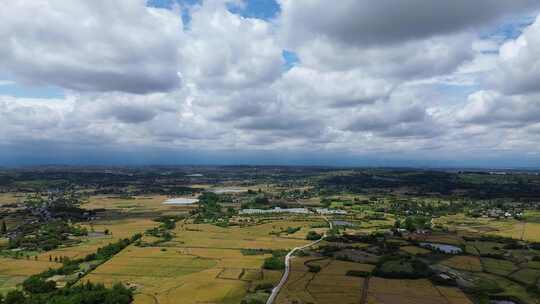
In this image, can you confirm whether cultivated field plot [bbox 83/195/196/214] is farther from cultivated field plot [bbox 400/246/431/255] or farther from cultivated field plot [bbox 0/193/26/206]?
cultivated field plot [bbox 400/246/431/255]

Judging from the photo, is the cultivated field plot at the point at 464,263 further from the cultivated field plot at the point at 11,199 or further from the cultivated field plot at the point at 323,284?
the cultivated field plot at the point at 11,199

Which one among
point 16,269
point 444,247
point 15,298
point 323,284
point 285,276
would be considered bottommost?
point 16,269

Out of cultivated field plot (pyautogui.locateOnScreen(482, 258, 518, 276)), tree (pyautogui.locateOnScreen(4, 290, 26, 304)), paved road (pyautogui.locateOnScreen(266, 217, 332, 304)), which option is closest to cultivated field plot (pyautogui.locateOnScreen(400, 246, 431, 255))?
cultivated field plot (pyautogui.locateOnScreen(482, 258, 518, 276))

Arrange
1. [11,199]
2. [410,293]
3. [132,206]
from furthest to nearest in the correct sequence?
1. [11,199]
2. [132,206]
3. [410,293]

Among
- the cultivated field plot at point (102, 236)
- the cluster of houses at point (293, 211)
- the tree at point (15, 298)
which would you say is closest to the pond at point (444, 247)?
the cluster of houses at point (293, 211)

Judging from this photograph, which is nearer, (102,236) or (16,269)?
(16,269)

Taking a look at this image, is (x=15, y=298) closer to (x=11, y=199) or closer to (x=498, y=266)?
(x=498, y=266)

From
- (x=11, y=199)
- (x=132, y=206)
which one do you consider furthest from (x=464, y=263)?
(x=11, y=199)
